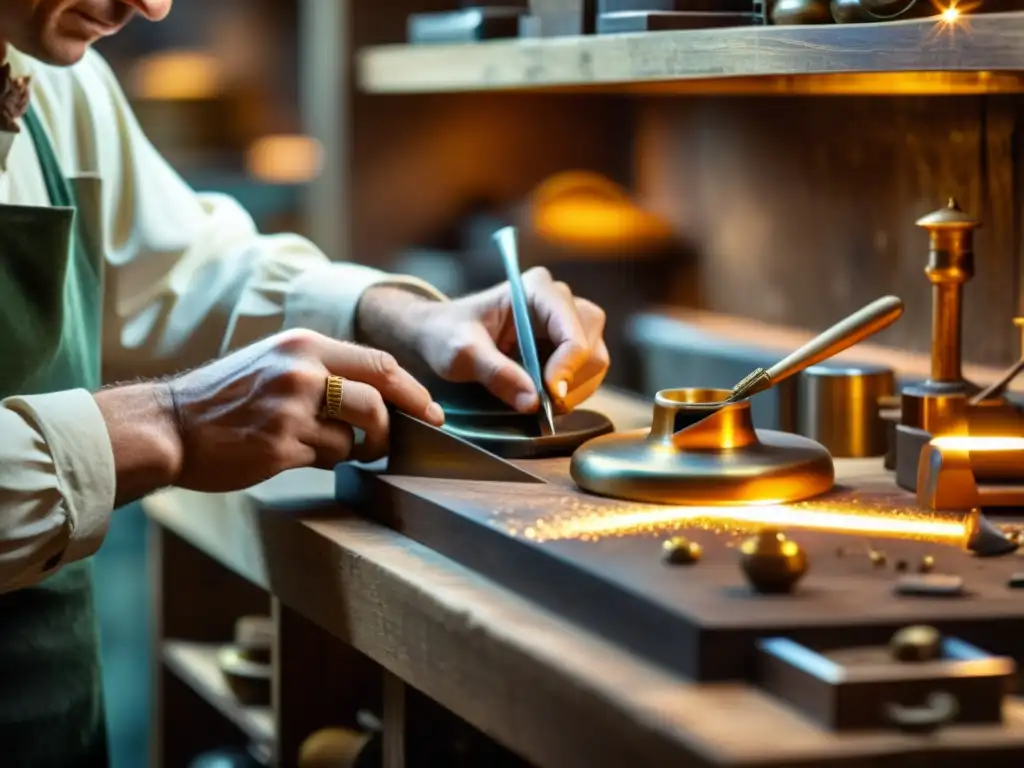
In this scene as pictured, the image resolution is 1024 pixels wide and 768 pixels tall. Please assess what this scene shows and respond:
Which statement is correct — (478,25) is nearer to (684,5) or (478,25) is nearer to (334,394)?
(684,5)

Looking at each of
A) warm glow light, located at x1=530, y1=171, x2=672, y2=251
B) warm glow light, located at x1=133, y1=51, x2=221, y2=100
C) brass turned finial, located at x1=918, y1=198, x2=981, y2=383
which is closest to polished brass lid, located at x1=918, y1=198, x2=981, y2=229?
brass turned finial, located at x1=918, y1=198, x2=981, y2=383

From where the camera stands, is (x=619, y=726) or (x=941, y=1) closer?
(x=619, y=726)

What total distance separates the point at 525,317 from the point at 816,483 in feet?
1.31

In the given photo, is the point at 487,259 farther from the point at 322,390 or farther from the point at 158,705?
the point at 322,390

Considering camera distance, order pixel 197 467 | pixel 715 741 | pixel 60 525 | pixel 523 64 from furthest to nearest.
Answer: pixel 523 64 < pixel 197 467 < pixel 60 525 < pixel 715 741

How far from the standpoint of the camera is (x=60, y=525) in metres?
1.46

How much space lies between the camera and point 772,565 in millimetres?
1182

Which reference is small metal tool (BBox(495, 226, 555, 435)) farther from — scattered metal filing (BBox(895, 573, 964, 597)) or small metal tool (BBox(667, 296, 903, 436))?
scattered metal filing (BBox(895, 573, 964, 597))

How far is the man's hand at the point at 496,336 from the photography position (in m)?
1.73

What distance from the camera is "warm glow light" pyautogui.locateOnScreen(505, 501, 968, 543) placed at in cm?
137

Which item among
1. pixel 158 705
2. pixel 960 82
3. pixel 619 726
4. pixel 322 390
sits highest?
pixel 960 82

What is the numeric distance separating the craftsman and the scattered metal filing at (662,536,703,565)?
428 millimetres

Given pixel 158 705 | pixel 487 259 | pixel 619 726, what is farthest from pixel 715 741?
pixel 487 259

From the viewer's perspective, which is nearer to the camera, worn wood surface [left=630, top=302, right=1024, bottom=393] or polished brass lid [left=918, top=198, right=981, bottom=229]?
polished brass lid [left=918, top=198, right=981, bottom=229]
